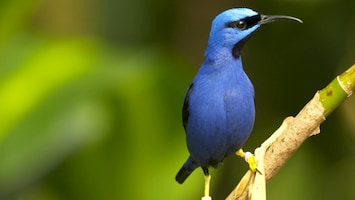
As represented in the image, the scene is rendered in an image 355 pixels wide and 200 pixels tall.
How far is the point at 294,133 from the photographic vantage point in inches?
36.4

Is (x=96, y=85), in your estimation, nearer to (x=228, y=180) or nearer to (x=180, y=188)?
(x=180, y=188)

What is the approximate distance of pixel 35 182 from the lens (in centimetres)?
168

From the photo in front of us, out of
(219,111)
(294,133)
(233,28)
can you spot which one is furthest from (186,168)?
(294,133)

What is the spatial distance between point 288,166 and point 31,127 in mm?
798

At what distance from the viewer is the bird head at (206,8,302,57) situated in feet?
3.49

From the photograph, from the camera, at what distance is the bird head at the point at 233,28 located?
1.06 metres

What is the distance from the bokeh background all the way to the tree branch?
0.67m

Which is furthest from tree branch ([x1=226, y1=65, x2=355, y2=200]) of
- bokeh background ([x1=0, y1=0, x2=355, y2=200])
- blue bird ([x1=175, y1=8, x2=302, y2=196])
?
bokeh background ([x1=0, y1=0, x2=355, y2=200])

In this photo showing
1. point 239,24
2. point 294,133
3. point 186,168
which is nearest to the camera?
point 294,133

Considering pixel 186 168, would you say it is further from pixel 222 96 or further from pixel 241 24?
pixel 241 24

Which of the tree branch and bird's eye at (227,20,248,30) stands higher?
bird's eye at (227,20,248,30)

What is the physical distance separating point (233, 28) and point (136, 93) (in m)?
0.66

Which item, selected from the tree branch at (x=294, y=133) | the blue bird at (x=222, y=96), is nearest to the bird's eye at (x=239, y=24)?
the blue bird at (x=222, y=96)

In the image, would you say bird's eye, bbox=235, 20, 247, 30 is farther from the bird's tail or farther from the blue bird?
the bird's tail
